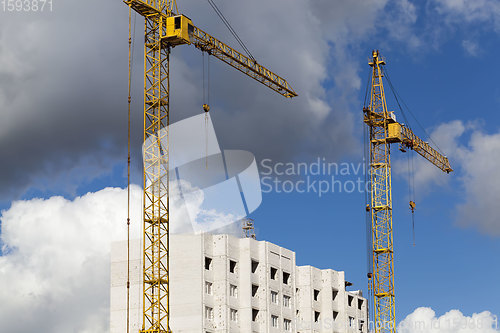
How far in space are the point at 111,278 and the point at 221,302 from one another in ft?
56.5

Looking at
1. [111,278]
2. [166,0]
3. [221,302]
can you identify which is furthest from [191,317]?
[166,0]

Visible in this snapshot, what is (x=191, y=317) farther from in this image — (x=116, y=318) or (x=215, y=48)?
(x=215, y=48)

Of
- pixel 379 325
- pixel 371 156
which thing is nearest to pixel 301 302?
pixel 379 325

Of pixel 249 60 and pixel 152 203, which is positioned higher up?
pixel 249 60

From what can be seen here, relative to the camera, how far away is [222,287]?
14188 centimetres

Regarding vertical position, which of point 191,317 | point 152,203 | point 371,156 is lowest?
point 191,317

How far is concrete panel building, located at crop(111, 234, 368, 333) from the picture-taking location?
139m

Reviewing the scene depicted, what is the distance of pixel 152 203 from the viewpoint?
428 feet

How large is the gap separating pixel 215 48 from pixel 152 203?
2974 cm

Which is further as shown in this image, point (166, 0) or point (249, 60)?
point (249, 60)

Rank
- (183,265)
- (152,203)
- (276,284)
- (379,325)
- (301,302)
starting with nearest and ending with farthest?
1. (152,203)
2. (183,265)
3. (276,284)
4. (301,302)
5. (379,325)

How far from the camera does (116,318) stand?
471ft

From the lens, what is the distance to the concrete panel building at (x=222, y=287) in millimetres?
139000

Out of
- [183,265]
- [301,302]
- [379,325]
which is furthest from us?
[379,325]
